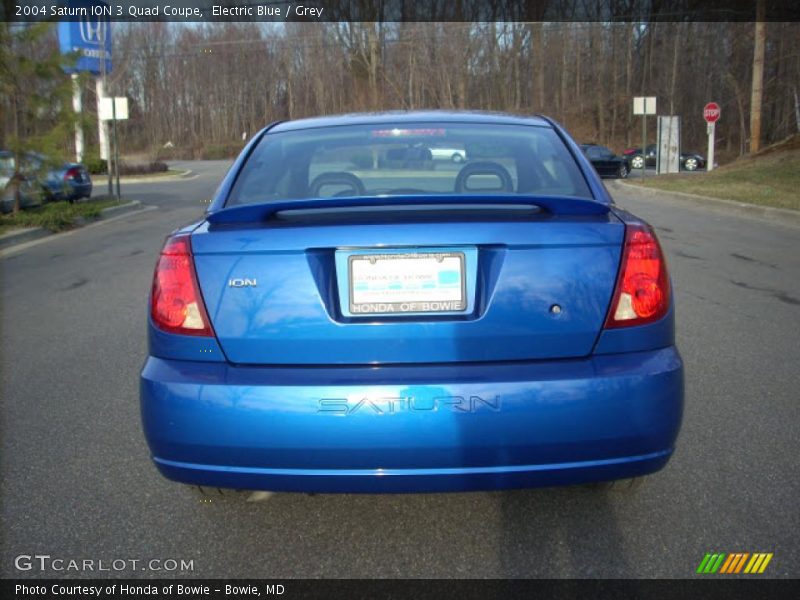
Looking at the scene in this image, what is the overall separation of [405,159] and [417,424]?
1546 mm

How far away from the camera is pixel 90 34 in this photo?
2459 cm

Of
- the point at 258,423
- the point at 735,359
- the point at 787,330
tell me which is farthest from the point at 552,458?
the point at 787,330

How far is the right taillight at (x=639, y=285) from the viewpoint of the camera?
2.42 meters

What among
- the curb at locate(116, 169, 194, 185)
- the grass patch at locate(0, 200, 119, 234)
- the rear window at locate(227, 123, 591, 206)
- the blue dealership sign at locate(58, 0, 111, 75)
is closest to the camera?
the rear window at locate(227, 123, 591, 206)

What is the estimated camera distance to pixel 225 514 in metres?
2.90

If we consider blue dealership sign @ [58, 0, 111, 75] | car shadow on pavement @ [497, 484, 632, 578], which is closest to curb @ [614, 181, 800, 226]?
car shadow on pavement @ [497, 484, 632, 578]

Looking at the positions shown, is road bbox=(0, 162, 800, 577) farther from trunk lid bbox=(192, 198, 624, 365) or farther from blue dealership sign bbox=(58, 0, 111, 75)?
blue dealership sign bbox=(58, 0, 111, 75)

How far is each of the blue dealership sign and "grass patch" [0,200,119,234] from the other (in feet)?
31.1

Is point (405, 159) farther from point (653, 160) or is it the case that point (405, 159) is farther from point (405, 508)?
point (653, 160)

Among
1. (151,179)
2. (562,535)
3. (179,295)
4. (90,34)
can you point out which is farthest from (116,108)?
(562,535)

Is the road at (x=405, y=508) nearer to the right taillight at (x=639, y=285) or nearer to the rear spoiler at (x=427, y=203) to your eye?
the right taillight at (x=639, y=285)

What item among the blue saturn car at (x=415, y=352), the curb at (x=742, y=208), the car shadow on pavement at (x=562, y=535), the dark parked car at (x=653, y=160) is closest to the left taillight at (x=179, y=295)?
the blue saturn car at (x=415, y=352)

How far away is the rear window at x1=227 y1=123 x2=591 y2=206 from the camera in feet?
10.9

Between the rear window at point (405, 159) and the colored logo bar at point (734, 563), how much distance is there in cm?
165
